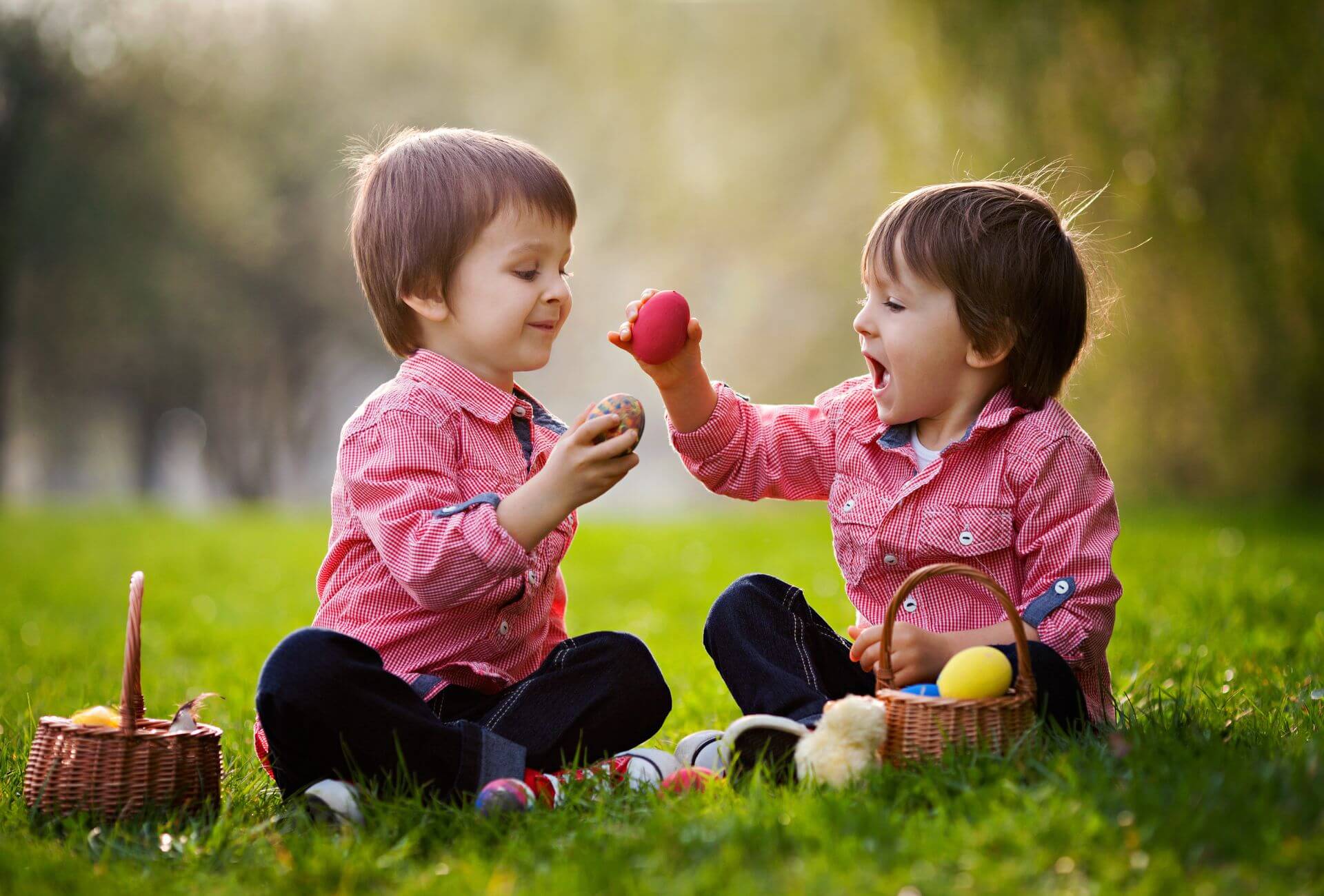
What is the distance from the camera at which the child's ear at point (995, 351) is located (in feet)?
8.86

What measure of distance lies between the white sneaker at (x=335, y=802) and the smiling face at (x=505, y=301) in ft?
3.16

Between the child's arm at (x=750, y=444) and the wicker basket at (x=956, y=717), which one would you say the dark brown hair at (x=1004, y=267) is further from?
the wicker basket at (x=956, y=717)

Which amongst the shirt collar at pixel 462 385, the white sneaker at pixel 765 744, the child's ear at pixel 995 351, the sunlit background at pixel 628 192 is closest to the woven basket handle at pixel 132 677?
the shirt collar at pixel 462 385

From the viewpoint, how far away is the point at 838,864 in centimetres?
180

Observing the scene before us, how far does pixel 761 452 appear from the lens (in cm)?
297

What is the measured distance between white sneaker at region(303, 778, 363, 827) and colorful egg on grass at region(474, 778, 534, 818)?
218 millimetres

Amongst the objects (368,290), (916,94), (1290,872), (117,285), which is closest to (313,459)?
(117,285)

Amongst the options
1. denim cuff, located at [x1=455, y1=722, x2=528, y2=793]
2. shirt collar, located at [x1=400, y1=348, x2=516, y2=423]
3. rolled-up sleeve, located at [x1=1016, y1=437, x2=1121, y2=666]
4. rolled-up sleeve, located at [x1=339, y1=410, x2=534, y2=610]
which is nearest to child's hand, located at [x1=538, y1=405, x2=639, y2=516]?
rolled-up sleeve, located at [x1=339, y1=410, x2=534, y2=610]

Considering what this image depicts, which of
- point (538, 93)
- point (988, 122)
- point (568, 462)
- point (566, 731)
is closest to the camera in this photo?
point (568, 462)

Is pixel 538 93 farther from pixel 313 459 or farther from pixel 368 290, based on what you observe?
pixel 368 290

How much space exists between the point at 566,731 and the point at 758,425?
2.86 ft

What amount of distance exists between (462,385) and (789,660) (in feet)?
3.03

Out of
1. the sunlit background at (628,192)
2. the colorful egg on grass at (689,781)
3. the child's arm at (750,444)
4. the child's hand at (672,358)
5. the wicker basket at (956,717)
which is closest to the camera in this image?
the wicker basket at (956,717)

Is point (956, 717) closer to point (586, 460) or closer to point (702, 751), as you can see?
point (702, 751)
